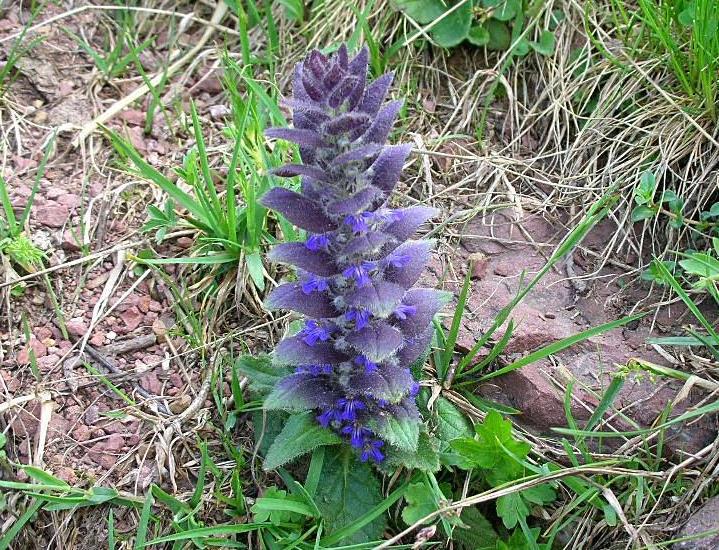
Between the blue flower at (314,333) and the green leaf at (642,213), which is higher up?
the green leaf at (642,213)

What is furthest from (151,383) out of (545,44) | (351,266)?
(545,44)

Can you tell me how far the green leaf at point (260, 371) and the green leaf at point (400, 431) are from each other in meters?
0.54

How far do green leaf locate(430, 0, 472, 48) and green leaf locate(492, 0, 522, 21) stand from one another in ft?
0.53

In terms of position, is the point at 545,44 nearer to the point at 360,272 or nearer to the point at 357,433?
the point at 360,272

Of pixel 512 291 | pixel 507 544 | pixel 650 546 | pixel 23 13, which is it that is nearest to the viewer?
pixel 650 546

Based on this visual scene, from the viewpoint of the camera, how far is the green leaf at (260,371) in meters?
3.38

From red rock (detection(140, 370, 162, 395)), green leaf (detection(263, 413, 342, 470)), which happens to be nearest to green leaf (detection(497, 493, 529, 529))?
green leaf (detection(263, 413, 342, 470))

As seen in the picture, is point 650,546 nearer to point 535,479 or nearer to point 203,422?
point 535,479

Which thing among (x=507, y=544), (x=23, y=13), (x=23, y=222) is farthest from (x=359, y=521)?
(x=23, y=13)

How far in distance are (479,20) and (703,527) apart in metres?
2.99

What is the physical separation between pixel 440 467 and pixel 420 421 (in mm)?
209

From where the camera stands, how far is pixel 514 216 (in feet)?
13.4

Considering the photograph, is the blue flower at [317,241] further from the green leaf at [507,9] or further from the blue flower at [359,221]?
the green leaf at [507,9]

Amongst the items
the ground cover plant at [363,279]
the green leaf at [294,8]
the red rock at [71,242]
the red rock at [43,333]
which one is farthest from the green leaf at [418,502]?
the green leaf at [294,8]
